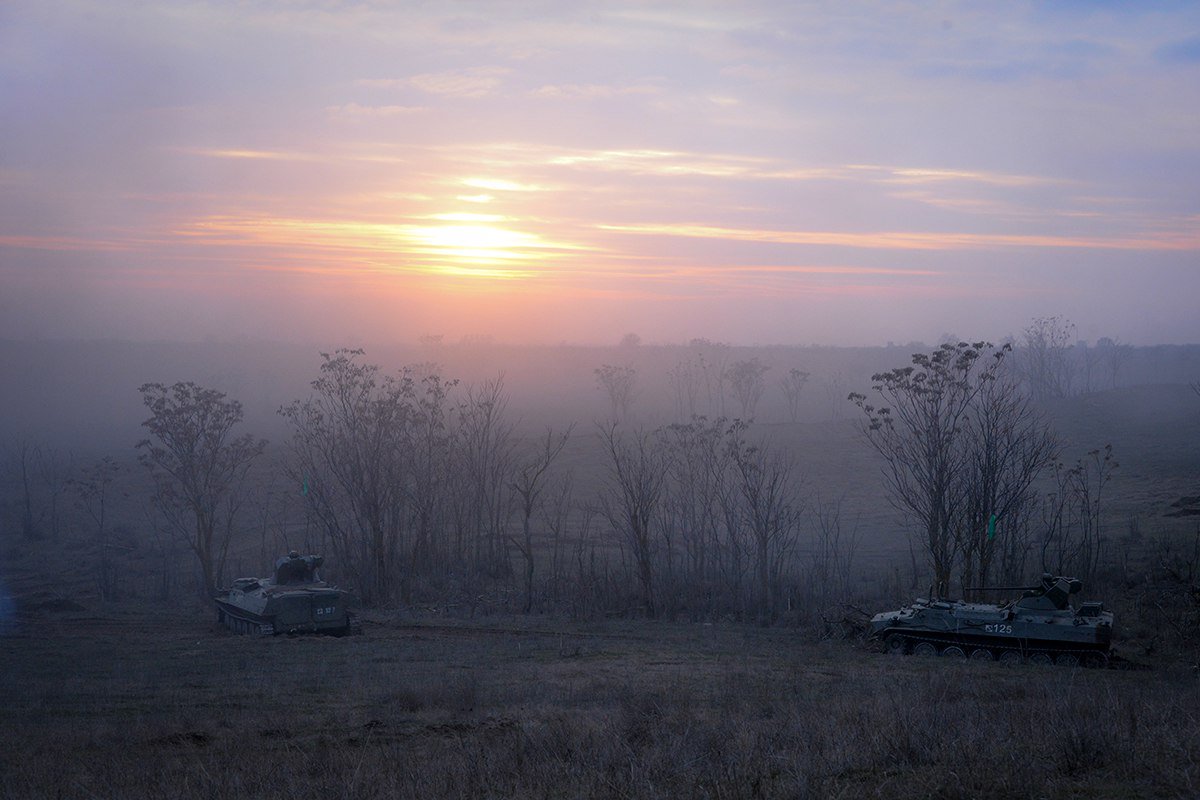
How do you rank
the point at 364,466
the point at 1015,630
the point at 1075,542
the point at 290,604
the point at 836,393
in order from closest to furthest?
the point at 1015,630 < the point at 290,604 < the point at 1075,542 < the point at 364,466 < the point at 836,393

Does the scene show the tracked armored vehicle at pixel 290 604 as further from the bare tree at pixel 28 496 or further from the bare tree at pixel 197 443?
the bare tree at pixel 28 496

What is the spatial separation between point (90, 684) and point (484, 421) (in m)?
28.3

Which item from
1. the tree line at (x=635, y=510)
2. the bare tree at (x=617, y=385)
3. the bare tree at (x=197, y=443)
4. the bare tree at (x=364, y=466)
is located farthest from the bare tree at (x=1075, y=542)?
the bare tree at (x=617, y=385)

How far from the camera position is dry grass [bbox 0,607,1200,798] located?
25.7ft

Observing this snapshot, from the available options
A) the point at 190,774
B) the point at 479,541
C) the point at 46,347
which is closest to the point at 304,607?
the point at 479,541

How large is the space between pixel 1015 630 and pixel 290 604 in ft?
59.5

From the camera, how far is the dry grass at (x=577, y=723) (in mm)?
7820

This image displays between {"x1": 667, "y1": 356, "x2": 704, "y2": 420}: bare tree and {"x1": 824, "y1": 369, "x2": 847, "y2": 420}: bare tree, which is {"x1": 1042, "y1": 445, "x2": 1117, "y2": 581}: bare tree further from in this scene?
{"x1": 667, "y1": 356, "x2": 704, "y2": 420}: bare tree

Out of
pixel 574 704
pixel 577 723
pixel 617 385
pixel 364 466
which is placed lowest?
pixel 574 704

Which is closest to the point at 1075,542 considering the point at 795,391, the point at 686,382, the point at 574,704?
the point at 574,704

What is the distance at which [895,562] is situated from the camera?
37500 mm

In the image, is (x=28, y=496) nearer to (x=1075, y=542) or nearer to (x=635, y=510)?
(x=635, y=510)

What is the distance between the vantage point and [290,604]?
26109 millimetres

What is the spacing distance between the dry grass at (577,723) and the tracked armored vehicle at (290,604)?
255 centimetres
